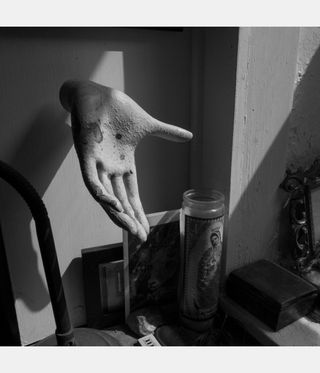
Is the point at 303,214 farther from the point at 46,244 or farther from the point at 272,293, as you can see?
the point at 46,244

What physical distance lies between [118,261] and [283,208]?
0.50 metres

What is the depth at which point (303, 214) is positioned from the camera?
980 mm

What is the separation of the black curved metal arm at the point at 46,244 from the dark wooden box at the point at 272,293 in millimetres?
437

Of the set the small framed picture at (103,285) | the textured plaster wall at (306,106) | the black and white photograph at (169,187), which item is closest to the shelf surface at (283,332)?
the black and white photograph at (169,187)

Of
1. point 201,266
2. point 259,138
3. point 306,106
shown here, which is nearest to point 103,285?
point 201,266

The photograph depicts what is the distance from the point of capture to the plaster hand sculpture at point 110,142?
1.78ft

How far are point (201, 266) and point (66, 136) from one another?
43 cm

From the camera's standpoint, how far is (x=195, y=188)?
0.93 metres

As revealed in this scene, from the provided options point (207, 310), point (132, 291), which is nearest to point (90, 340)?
point (132, 291)

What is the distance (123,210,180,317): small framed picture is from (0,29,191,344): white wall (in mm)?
69

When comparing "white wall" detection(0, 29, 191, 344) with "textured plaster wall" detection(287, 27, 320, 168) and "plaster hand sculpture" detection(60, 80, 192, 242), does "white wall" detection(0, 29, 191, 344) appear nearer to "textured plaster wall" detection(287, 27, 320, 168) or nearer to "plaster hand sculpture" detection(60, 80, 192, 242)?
"plaster hand sculpture" detection(60, 80, 192, 242)

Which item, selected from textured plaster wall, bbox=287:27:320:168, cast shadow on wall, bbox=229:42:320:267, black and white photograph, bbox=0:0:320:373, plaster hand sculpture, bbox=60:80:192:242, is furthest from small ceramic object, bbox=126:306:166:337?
textured plaster wall, bbox=287:27:320:168

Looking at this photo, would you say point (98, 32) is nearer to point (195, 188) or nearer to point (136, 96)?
point (136, 96)

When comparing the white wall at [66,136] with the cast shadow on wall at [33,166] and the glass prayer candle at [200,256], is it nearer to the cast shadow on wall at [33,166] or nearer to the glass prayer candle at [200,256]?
the cast shadow on wall at [33,166]
